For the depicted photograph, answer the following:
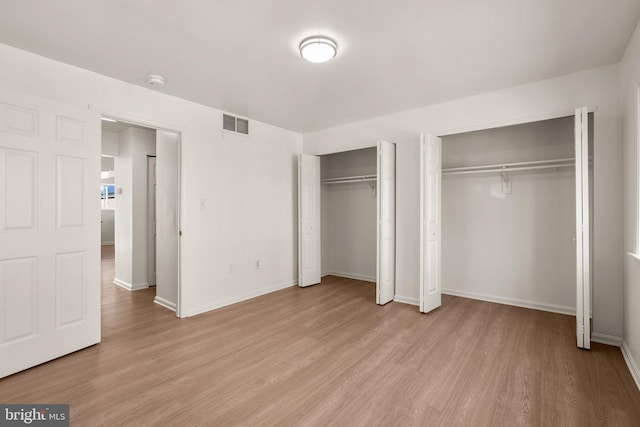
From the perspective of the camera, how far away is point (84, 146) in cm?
277

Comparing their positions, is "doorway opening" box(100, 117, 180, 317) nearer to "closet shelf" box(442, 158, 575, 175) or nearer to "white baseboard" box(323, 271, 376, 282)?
"white baseboard" box(323, 271, 376, 282)

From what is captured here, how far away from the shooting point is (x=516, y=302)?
13.0 ft

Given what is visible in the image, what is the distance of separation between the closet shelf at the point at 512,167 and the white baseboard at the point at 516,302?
1650 millimetres

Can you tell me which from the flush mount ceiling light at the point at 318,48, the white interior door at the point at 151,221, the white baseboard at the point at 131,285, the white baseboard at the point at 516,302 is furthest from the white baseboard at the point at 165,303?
the white baseboard at the point at 516,302

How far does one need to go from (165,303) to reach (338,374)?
272 centimetres

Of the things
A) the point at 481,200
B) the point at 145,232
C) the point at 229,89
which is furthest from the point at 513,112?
the point at 145,232

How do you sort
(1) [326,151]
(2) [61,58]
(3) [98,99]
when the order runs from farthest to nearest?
(1) [326,151], (3) [98,99], (2) [61,58]

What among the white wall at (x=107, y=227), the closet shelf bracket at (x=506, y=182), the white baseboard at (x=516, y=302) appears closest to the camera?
the white baseboard at (x=516, y=302)

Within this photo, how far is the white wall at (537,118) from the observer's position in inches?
110

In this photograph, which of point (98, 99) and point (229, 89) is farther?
point (229, 89)

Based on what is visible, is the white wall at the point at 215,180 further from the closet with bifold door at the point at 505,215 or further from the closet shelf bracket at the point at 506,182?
the closet shelf bracket at the point at 506,182

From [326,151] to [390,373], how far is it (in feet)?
11.2

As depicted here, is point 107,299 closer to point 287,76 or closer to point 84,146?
point 84,146

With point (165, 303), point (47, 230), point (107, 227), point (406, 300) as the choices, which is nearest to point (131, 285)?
point (165, 303)
